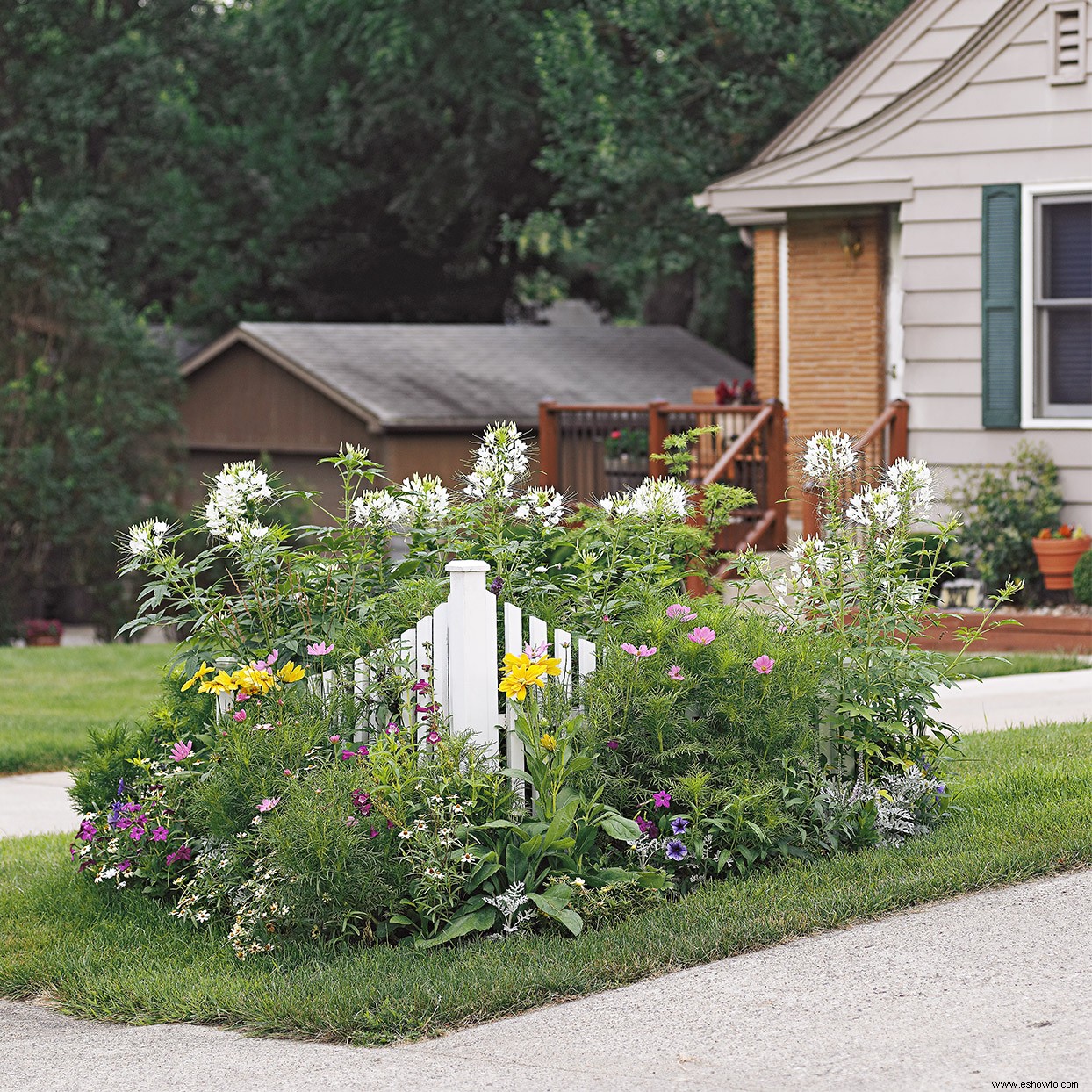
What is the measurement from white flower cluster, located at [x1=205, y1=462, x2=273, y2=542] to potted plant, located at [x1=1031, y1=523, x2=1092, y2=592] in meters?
7.51

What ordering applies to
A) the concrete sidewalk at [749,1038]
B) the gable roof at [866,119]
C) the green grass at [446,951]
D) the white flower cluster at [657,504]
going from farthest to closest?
the gable roof at [866,119]
the white flower cluster at [657,504]
the green grass at [446,951]
the concrete sidewalk at [749,1038]

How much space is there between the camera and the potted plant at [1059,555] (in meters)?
11.9

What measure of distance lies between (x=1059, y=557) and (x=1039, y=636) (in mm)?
735

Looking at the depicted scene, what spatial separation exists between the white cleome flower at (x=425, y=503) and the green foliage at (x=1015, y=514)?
6.98m

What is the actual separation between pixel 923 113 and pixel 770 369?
367 cm

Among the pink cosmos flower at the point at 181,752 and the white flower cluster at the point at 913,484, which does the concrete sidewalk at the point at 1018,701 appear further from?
the pink cosmos flower at the point at 181,752

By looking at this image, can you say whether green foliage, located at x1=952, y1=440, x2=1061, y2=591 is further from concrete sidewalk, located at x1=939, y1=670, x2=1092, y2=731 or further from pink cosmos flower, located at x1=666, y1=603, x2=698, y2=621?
pink cosmos flower, located at x1=666, y1=603, x2=698, y2=621

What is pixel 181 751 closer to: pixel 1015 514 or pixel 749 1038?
pixel 749 1038

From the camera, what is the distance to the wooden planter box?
11.4 m

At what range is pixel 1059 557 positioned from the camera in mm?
11938

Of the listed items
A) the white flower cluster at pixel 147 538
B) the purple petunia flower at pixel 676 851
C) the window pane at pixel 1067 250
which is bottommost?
the purple petunia flower at pixel 676 851

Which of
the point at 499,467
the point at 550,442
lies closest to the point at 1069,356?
the point at 550,442

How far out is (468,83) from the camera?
27938 mm

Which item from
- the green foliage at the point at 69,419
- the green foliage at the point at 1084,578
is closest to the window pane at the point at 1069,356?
the green foliage at the point at 1084,578
